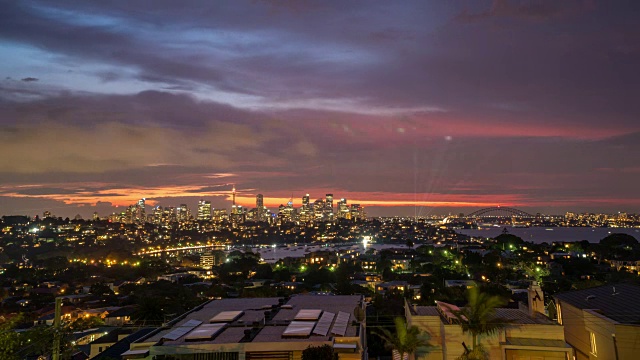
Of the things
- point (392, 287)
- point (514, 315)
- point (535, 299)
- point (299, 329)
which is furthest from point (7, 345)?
point (392, 287)

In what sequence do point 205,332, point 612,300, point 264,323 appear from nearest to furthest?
point 205,332, point 264,323, point 612,300

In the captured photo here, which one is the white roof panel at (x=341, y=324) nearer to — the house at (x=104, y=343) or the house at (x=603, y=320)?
the house at (x=603, y=320)

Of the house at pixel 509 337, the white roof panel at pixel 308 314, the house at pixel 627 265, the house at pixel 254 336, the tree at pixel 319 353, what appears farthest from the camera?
the house at pixel 627 265

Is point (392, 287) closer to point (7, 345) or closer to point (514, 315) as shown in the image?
point (514, 315)

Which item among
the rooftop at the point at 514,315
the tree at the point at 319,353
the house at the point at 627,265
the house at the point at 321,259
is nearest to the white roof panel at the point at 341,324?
the tree at the point at 319,353

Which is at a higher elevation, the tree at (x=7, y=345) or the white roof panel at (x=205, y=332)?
the tree at (x=7, y=345)

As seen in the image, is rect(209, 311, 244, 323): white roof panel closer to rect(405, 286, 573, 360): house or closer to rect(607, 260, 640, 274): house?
rect(405, 286, 573, 360): house

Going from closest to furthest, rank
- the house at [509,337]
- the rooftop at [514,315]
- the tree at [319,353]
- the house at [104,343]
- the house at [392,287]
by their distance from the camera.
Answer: the tree at [319,353]
the house at [509,337]
the rooftop at [514,315]
the house at [104,343]
the house at [392,287]
